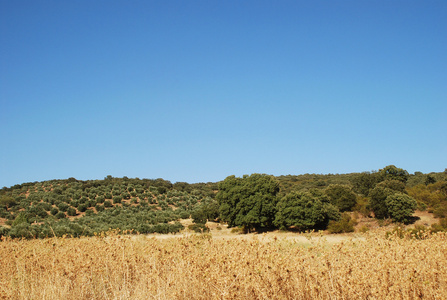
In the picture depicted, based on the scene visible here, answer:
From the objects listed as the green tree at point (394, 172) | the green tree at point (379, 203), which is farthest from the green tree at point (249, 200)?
the green tree at point (394, 172)

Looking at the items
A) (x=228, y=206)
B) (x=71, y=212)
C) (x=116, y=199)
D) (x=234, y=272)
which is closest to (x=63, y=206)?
(x=71, y=212)

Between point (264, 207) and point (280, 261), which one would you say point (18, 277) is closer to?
point (280, 261)

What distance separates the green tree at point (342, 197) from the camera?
36.3 m

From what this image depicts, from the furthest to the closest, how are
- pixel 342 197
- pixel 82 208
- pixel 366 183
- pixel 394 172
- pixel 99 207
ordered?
pixel 394 172, pixel 366 183, pixel 99 207, pixel 82 208, pixel 342 197

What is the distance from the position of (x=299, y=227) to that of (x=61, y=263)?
90.0 ft

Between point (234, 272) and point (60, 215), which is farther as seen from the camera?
point (60, 215)

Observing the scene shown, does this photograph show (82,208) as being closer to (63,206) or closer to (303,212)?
(63,206)

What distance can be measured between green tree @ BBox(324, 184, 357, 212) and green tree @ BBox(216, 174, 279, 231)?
24.6 ft

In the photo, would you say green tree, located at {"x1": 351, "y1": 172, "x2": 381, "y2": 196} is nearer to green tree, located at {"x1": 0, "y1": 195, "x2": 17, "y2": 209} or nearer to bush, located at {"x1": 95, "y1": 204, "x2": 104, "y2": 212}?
bush, located at {"x1": 95, "y1": 204, "x2": 104, "y2": 212}

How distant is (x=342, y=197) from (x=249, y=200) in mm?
11384

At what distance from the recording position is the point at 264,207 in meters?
32.5

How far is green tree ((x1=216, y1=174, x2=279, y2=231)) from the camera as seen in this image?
32.8m

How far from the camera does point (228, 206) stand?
3472 centimetres

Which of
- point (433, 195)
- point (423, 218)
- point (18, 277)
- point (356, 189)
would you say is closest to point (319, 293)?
point (18, 277)
